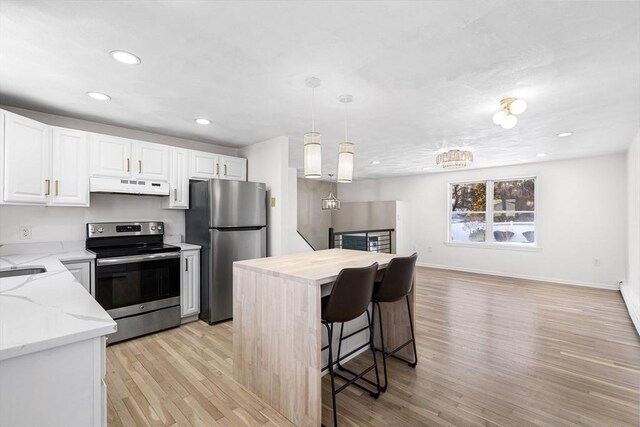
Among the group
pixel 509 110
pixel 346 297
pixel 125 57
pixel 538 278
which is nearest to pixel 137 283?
pixel 125 57

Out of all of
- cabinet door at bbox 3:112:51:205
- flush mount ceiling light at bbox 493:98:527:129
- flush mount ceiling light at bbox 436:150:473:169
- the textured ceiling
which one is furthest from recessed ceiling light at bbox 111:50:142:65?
flush mount ceiling light at bbox 436:150:473:169

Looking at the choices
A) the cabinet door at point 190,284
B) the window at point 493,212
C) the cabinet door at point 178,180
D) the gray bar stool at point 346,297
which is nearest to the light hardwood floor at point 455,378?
the cabinet door at point 190,284

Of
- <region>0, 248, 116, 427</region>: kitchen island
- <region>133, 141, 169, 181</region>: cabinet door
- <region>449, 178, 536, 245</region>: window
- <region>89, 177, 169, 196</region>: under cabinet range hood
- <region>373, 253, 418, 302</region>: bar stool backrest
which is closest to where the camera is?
<region>0, 248, 116, 427</region>: kitchen island

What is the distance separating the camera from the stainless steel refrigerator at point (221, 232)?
3.46 m

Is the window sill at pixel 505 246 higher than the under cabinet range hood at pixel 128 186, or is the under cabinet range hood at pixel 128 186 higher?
the under cabinet range hood at pixel 128 186

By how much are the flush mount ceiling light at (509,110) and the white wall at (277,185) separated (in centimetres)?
237

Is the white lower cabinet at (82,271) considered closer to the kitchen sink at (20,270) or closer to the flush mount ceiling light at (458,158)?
the kitchen sink at (20,270)

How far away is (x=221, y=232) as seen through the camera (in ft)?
11.5

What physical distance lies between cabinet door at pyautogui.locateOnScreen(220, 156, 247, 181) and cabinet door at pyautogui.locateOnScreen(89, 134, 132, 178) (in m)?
1.10

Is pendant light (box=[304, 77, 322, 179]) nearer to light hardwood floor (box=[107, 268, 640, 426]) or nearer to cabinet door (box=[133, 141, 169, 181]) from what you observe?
light hardwood floor (box=[107, 268, 640, 426])

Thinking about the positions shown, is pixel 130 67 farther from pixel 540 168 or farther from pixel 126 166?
pixel 540 168

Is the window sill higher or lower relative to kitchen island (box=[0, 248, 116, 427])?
lower

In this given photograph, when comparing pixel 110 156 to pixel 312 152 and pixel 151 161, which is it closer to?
pixel 151 161

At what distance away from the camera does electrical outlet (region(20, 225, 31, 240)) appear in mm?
2911
